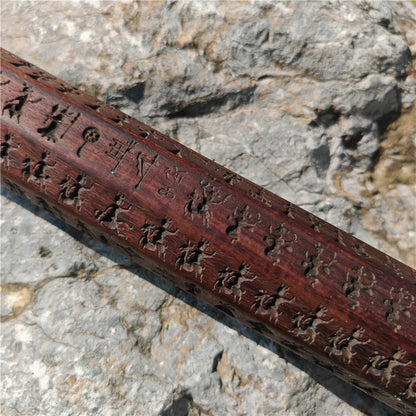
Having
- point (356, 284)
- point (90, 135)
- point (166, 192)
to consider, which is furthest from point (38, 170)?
point (356, 284)

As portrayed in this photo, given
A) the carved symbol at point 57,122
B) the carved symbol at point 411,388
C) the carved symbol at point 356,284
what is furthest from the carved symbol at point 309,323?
the carved symbol at point 57,122

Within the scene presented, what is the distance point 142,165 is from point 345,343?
125 cm

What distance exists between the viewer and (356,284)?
1.89 metres

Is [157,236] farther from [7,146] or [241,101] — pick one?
[241,101]

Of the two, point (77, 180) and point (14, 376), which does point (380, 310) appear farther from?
point (14, 376)

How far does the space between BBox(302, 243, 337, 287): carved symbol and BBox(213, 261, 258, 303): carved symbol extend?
237 millimetres

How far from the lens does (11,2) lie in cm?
276

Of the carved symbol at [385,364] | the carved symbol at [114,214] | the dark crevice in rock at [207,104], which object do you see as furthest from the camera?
the dark crevice in rock at [207,104]

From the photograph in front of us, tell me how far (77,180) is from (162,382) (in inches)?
45.0

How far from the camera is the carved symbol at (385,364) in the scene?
1.84 m

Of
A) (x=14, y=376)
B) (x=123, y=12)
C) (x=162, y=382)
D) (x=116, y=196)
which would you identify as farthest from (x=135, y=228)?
(x=123, y=12)

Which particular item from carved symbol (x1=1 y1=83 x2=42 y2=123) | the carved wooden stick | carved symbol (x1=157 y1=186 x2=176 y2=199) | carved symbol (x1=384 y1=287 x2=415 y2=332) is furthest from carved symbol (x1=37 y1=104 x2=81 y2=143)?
carved symbol (x1=384 y1=287 x2=415 y2=332)

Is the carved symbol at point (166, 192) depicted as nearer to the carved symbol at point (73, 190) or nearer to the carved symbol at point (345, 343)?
the carved symbol at point (73, 190)

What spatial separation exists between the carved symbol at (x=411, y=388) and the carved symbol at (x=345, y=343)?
261mm
